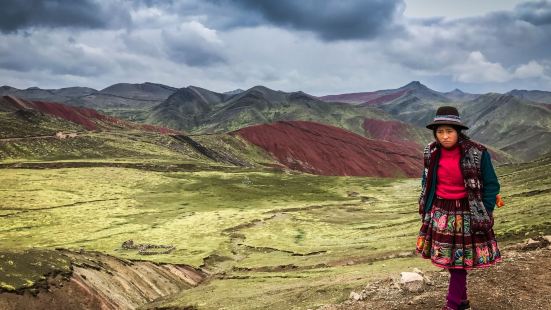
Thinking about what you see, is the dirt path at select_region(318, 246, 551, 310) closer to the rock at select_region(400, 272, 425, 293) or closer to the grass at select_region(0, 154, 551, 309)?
the rock at select_region(400, 272, 425, 293)

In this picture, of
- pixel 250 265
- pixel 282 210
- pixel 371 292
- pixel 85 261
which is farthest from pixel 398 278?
pixel 282 210

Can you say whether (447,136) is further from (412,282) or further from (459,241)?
(412,282)

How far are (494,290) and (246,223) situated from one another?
226 feet

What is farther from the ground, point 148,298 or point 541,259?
point 541,259

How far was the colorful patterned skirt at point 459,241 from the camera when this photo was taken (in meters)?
12.6

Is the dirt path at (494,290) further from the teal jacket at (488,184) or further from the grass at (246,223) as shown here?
the teal jacket at (488,184)

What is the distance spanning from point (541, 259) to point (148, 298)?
3018 centimetres

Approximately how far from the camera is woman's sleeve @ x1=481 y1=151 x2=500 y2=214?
12227 mm

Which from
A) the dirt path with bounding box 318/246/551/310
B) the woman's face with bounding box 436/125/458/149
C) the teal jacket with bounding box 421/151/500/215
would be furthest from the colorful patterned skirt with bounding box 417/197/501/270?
the dirt path with bounding box 318/246/551/310

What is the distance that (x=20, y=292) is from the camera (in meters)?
29.5

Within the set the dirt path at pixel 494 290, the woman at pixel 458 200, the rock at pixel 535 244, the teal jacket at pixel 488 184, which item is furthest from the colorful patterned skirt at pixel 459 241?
the rock at pixel 535 244

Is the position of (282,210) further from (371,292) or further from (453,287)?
(453,287)

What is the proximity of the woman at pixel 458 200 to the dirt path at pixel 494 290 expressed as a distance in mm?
3656

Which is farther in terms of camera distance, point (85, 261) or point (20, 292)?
point (85, 261)
